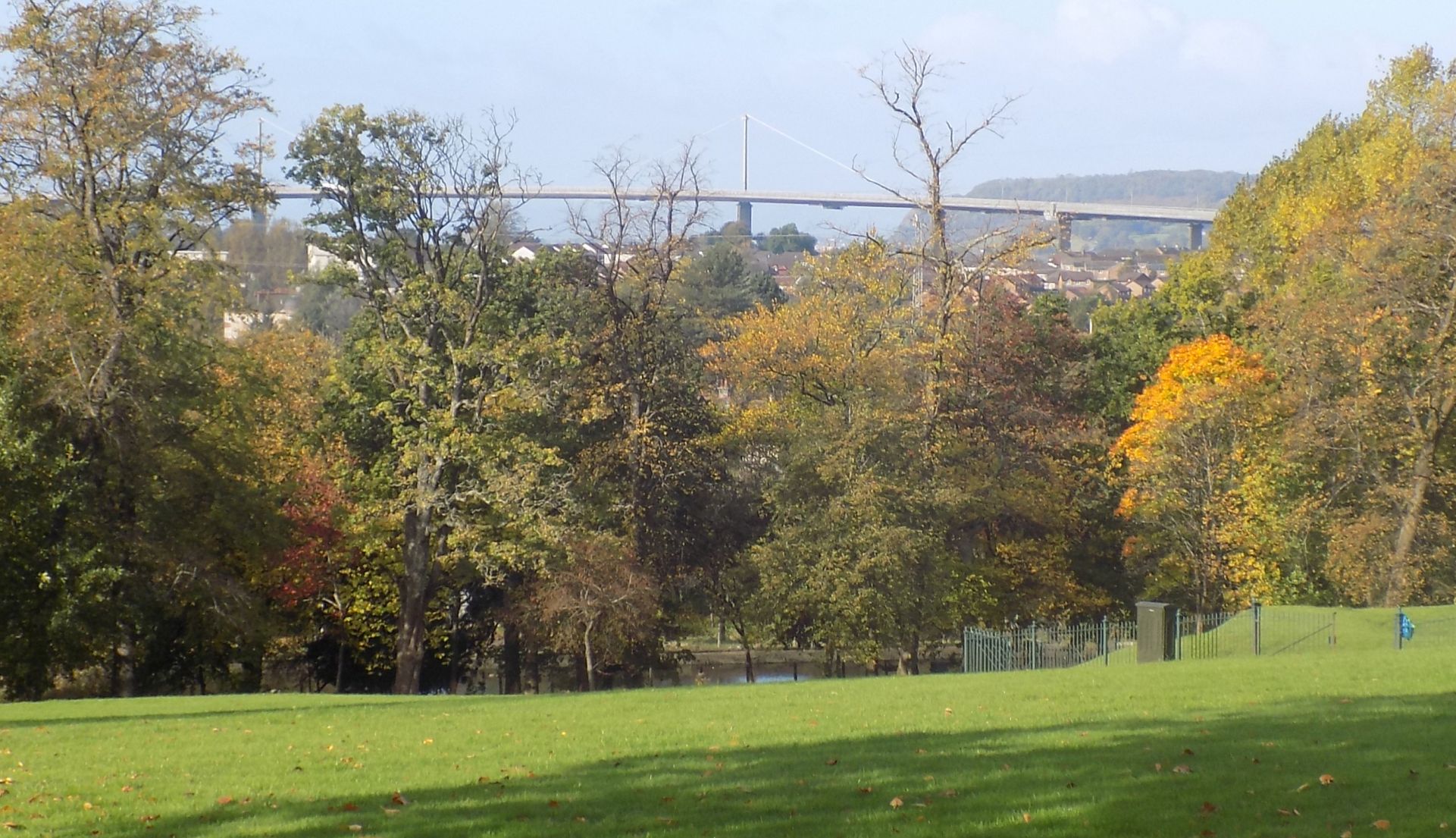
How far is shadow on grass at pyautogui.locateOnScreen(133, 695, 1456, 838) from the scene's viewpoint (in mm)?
8938

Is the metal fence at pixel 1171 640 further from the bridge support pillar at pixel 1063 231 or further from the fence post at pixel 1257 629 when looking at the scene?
the bridge support pillar at pixel 1063 231

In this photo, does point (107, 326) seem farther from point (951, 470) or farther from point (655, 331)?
point (951, 470)

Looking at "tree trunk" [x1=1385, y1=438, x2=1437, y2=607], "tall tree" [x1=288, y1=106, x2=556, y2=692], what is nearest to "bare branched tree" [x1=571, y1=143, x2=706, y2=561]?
"tall tree" [x1=288, y1=106, x2=556, y2=692]

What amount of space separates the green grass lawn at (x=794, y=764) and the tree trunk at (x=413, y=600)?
62.4 feet

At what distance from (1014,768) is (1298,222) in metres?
38.4

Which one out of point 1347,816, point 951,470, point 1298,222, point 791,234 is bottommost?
point 1347,816

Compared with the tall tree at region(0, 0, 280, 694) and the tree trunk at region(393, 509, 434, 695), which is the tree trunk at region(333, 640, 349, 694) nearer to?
the tree trunk at region(393, 509, 434, 695)

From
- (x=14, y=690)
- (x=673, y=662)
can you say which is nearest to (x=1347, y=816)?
(x=14, y=690)

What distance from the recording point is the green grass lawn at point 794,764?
362 inches

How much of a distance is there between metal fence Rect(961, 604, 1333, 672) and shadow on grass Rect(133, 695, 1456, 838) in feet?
46.3

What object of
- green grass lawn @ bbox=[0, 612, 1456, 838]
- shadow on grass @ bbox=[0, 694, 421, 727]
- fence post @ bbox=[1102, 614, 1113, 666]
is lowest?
fence post @ bbox=[1102, 614, 1113, 666]

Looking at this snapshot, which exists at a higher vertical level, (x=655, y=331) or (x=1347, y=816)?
(x=655, y=331)

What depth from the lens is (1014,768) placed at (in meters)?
11.0

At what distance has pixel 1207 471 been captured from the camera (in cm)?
4288
